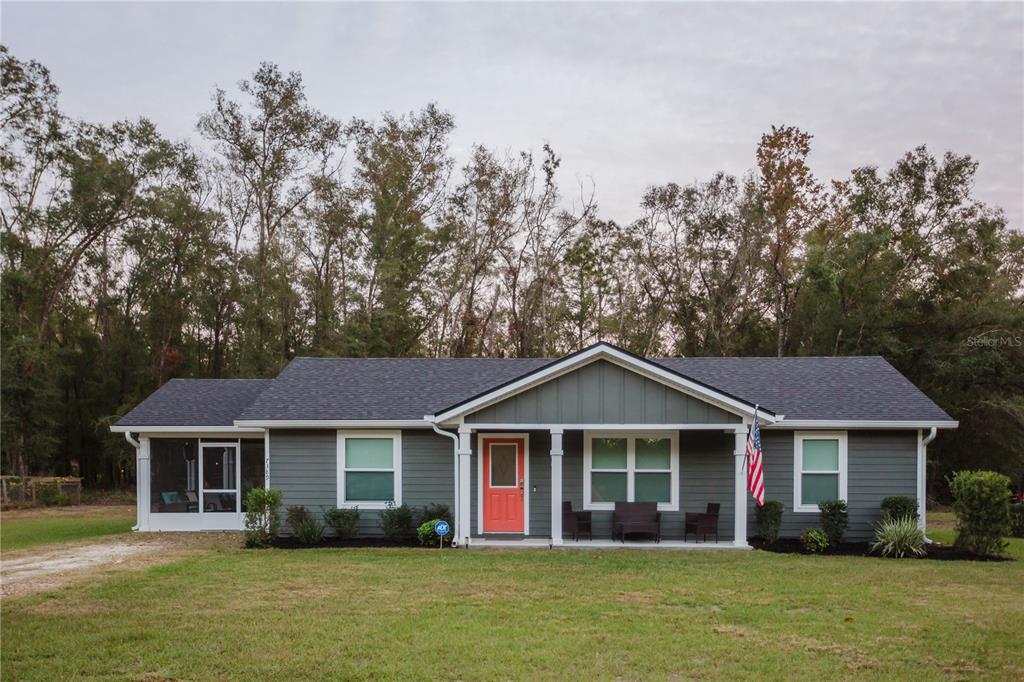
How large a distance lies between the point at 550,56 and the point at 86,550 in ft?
46.5

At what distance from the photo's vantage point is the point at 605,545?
16875mm

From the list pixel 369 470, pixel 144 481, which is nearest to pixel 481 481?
pixel 369 470

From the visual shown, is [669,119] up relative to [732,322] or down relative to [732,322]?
up

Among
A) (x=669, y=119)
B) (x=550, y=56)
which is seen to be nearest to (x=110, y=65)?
(x=550, y=56)

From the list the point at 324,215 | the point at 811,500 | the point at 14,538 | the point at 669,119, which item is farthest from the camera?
the point at 324,215

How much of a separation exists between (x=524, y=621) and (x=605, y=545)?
703 centimetres

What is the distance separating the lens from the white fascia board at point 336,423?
1791 cm

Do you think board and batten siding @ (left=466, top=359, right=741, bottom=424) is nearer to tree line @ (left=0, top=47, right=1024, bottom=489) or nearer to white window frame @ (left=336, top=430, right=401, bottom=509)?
white window frame @ (left=336, top=430, right=401, bottom=509)

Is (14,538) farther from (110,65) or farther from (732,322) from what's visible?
(732,322)

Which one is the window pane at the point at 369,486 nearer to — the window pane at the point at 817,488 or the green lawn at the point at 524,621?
the green lawn at the point at 524,621

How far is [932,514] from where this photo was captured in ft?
86.7

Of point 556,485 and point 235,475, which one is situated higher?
point 556,485

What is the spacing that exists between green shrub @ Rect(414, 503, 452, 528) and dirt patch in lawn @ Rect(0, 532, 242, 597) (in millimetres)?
3645

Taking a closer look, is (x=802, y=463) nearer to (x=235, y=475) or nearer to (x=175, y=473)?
(x=235, y=475)
